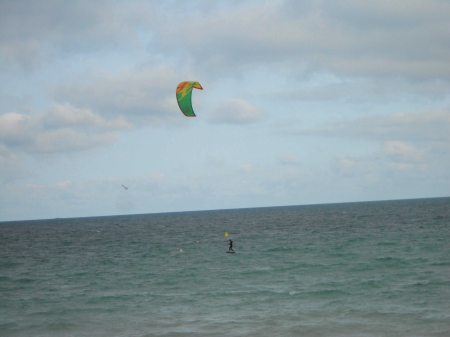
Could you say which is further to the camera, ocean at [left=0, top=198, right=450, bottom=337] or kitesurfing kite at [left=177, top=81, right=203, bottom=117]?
kitesurfing kite at [left=177, top=81, right=203, bottom=117]

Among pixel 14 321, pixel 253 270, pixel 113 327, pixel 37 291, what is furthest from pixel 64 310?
pixel 253 270

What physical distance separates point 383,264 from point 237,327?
1737 centimetres

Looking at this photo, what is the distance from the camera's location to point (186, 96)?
83.1ft

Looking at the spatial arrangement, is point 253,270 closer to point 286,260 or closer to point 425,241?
point 286,260

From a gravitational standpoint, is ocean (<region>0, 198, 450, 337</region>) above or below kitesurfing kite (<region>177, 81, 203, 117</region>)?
Answer: below

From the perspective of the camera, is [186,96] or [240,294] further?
[186,96]

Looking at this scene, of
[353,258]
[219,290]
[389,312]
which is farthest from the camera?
[353,258]

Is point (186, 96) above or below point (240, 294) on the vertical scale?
above

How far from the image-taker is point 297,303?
22.7 m

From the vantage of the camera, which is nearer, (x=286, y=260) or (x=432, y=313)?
(x=432, y=313)

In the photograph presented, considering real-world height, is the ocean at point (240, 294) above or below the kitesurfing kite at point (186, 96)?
below

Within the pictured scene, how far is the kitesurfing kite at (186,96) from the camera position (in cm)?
2497

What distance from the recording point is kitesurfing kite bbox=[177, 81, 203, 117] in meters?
25.0

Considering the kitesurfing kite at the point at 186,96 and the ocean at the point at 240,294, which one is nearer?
the ocean at the point at 240,294
